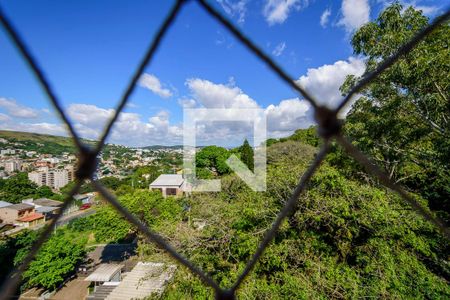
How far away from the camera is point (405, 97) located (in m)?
4.55

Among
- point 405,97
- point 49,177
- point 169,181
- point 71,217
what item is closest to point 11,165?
point 49,177

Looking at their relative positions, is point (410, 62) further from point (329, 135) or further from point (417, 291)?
point (329, 135)

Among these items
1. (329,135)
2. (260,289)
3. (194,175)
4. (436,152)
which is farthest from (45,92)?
(194,175)

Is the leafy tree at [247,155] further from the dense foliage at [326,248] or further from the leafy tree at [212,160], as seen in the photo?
the dense foliage at [326,248]

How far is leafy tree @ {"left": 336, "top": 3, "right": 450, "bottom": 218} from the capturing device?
4.02 m

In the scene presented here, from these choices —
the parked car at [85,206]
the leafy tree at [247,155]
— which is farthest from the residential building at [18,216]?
the leafy tree at [247,155]

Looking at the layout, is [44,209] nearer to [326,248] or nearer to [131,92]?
[326,248]

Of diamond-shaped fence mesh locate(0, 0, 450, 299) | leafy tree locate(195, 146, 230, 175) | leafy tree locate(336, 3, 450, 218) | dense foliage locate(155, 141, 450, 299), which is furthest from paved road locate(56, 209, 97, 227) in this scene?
diamond-shaped fence mesh locate(0, 0, 450, 299)

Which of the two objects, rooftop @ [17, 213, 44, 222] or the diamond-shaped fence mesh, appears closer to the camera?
the diamond-shaped fence mesh

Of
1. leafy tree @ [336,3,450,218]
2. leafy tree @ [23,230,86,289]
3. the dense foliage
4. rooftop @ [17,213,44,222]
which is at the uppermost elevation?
leafy tree @ [336,3,450,218]

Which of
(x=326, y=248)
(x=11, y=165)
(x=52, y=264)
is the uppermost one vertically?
(x=326, y=248)

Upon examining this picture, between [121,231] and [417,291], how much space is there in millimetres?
9804

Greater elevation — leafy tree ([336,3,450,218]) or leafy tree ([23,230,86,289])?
leafy tree ([336,3,450,218])

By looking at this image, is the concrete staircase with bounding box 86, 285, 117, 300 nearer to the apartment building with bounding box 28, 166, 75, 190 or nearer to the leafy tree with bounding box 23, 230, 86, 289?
the leafy tree with bounding box 23, 230, 86, 289
